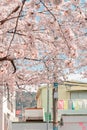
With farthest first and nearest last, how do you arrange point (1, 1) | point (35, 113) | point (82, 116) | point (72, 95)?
point (72, 95), point (35, 113), point (82, 116), point (1, 1)

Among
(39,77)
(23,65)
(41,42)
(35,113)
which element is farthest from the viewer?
(35,113)

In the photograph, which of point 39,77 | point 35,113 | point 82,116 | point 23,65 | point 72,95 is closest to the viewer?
point 23,65

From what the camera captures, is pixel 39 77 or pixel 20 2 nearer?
pixel 20 2

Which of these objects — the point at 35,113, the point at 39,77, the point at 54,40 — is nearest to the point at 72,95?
the point at 35,113

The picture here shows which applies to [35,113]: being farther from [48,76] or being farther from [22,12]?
[22,12]

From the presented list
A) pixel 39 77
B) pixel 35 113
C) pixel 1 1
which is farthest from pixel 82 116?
pixel 1 1

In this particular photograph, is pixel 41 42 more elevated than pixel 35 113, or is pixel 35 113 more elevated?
pixel 41 42

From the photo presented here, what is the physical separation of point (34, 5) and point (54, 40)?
73.1 inches

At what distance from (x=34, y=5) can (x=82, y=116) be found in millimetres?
15560

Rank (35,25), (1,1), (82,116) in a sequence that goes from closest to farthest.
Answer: (1,1), (35,25), (82,116)

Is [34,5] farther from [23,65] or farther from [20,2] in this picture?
[23,65]

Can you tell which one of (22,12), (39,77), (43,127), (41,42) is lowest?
(43,127)

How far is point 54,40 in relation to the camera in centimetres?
831

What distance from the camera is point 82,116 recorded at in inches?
848
